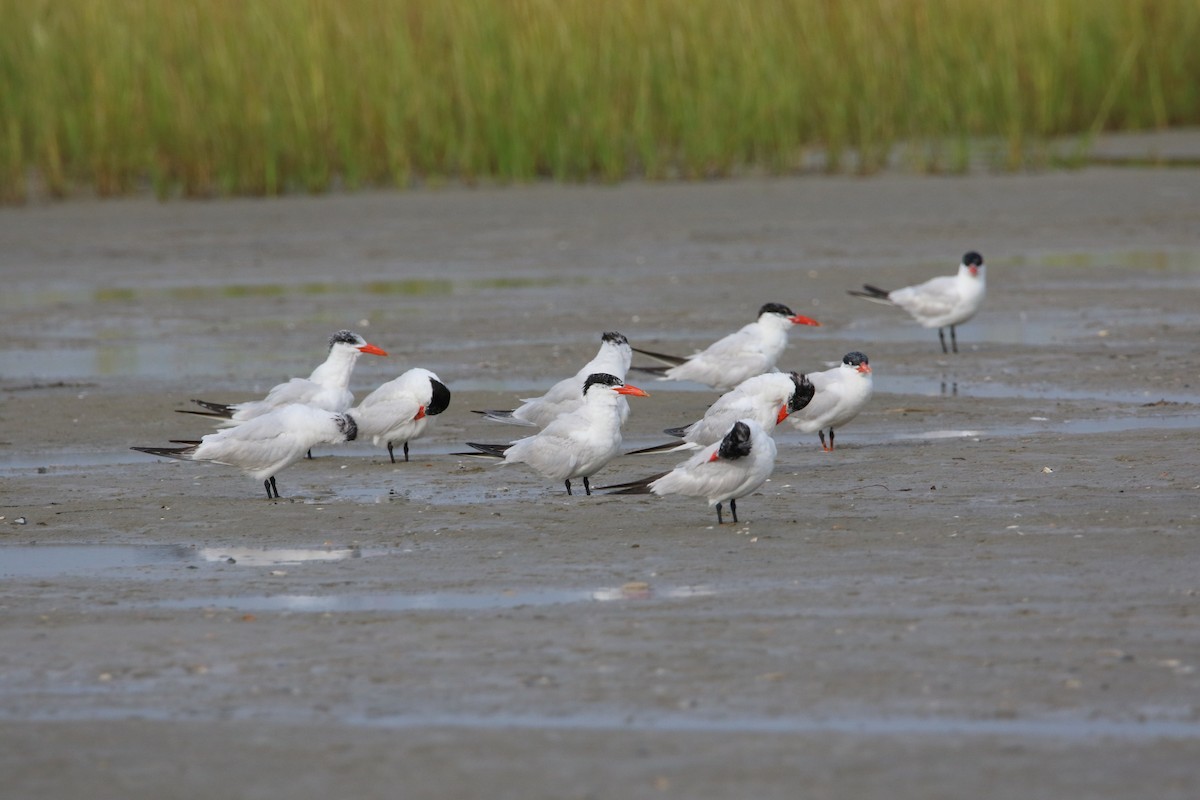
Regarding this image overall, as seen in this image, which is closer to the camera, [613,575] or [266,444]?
[613,575]

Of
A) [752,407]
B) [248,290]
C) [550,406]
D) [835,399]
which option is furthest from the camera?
[248,290]

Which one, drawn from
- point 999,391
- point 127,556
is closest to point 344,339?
point 127,556

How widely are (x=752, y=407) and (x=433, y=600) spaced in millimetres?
2793

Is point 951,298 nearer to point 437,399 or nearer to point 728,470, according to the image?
point 437,399

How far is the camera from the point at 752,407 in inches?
345

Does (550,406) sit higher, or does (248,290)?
(248,290)

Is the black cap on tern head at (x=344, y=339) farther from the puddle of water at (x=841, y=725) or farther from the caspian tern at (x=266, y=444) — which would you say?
the puddle of water at (x=841, y=725)

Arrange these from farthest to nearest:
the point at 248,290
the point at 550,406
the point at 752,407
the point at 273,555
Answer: the point at 248,290, the point at 550,406, the point at 752,407, the point at 273,555

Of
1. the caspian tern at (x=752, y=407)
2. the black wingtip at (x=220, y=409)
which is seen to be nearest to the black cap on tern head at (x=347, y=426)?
the black wingtip at (x=220, y=409)

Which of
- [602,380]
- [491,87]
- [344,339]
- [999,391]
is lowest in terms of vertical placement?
[999,391]

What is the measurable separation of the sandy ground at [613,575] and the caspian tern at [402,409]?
25cm

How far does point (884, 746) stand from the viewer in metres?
4.67

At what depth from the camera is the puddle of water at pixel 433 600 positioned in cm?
620

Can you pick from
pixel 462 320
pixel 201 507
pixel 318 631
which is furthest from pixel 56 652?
pixel 462 320
